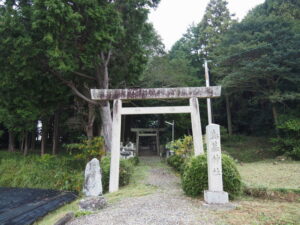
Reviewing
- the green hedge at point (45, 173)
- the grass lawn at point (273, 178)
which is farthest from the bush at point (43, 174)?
the grass lawn at point (273, 178)

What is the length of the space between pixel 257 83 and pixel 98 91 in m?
11.4

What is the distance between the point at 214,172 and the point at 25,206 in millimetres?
5158

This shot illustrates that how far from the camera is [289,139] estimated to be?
479 inches

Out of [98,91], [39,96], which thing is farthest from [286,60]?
[39,96]

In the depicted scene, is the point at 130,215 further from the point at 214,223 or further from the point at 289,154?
the point at 289,154

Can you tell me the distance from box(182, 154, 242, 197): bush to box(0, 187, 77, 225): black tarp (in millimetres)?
3543

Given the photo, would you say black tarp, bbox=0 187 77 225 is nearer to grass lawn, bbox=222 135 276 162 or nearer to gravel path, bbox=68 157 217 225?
gravel path, bbox=68 157 217 225

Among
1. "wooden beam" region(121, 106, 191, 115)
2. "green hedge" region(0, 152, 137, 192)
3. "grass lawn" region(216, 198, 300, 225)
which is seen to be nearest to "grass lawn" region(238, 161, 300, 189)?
"grass lawn" region(216, 198, 300, 225)

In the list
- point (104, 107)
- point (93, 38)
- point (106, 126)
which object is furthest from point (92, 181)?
point (93, 38)

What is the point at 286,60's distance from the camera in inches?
475

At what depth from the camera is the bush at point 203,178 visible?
4.38m

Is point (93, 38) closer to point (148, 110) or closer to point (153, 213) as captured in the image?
point (148, 110)

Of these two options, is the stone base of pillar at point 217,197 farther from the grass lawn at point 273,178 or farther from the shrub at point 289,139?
the shrub at point 289,139

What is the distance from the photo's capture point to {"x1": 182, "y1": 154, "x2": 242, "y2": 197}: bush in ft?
14.4
